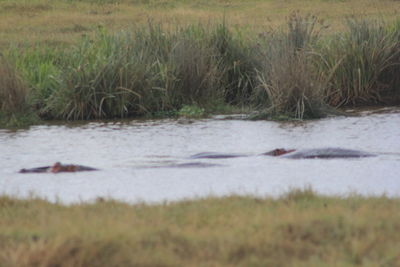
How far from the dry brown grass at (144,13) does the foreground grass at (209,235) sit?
56.2ft

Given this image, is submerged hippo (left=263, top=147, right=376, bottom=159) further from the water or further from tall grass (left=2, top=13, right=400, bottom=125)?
tall grass (left=2, top=13, right=400, bottom=125)

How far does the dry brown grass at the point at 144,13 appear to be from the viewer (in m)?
26.8

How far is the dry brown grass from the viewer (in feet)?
88.0

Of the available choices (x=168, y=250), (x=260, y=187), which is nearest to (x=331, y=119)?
(x=260, y=187)

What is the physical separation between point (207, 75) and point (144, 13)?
18238mm

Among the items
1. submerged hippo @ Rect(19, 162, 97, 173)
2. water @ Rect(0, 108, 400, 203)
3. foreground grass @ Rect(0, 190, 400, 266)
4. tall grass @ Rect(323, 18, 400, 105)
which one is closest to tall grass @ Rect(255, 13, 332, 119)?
water @ Rect(0, 108, 400, 203)

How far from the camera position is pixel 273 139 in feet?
40.5

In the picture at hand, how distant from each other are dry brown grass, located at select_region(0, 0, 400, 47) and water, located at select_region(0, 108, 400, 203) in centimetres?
1064

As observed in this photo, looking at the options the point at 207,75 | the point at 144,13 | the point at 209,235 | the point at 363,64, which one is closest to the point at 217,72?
the point at 207,75

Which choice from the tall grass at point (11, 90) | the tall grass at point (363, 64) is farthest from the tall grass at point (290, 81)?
the tall grass at point (11, 90)

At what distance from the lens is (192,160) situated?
10664 millimetres

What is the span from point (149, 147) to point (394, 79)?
620 cm

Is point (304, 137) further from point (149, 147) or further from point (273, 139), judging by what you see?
point (149, 147)

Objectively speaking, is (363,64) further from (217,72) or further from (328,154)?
(328,154)
